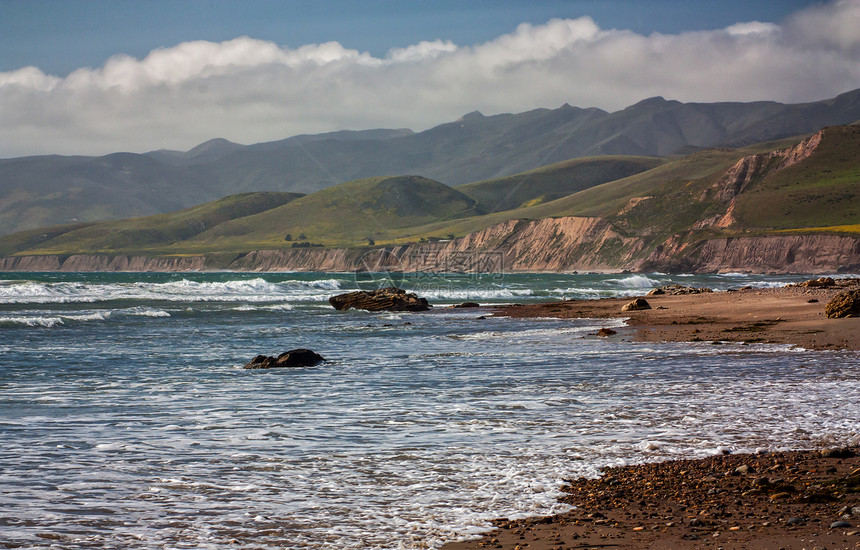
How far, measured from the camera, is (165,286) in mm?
93312

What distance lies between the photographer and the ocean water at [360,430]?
27.1 feet

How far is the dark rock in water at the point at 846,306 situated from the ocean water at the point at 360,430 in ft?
26.9

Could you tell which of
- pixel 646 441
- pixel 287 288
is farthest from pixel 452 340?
pixel 287 288

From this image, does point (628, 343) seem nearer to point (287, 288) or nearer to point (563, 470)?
point (563, 470)

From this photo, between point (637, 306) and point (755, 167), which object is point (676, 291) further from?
point (755, 167)

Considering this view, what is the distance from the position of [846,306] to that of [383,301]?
31341 millimetres

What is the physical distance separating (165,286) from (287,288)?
47.1 feet

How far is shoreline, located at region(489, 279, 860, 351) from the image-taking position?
2559 centimetres

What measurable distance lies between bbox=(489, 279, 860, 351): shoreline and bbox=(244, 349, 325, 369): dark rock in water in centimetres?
1207

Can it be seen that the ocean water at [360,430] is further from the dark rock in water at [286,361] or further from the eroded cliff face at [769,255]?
the eroded cliff face at [769,255]

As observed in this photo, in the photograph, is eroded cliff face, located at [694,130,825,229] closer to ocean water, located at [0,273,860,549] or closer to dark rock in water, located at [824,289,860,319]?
dark rock in water, located at [824,289,860,319]

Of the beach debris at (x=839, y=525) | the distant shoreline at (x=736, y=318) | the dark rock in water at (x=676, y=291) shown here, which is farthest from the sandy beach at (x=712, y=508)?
the dark rock in water at (x=676, y=291)

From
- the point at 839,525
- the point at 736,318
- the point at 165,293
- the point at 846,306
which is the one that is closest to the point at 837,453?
the point at 839,525

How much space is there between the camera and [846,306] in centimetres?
2955
